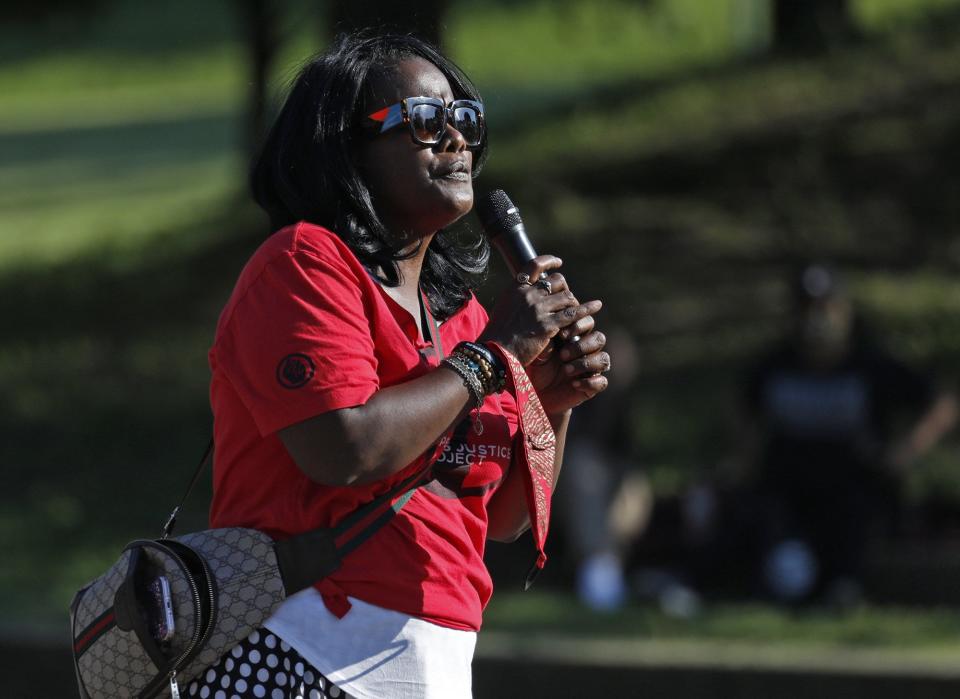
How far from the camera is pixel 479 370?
8.41 ft

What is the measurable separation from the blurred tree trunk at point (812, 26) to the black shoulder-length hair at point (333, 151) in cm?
1226

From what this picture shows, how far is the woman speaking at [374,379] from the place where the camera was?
250 cm

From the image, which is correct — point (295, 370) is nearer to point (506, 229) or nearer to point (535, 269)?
point (535, 269)

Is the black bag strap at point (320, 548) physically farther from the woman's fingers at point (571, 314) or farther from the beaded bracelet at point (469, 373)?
the woman's fingers at point (571, 314)

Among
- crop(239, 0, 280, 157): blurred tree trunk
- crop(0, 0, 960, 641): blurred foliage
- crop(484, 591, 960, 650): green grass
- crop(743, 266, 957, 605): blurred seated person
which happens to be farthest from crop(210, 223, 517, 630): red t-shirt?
crop(239, 0, 280, 157): blurred tree trunk

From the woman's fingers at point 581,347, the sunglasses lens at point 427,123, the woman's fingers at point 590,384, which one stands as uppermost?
the sunglasses lens at point 427,123

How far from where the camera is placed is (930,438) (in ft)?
25.5

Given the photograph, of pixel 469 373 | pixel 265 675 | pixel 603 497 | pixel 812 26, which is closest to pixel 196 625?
pixel 265 675

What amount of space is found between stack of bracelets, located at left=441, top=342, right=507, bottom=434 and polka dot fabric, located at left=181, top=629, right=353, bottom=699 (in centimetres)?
50

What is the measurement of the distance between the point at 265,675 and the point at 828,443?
5.53m

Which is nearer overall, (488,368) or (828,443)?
(488,368)

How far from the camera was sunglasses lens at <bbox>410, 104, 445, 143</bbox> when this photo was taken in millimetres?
2729

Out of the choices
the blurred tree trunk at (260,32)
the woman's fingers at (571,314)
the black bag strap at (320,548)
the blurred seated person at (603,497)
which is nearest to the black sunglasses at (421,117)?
the woman's fingers at (571,314)

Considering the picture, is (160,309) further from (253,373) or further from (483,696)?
(253,373)
